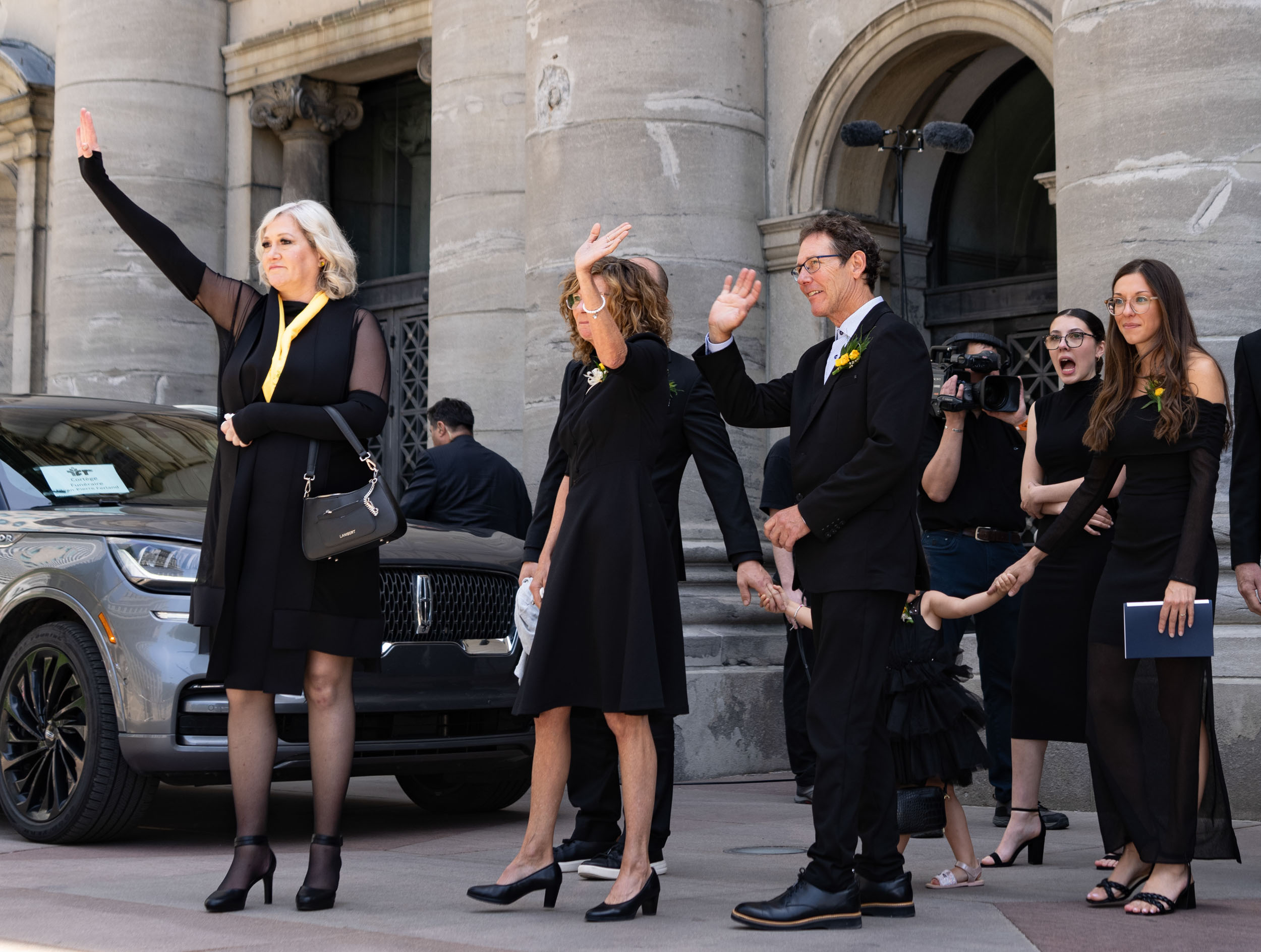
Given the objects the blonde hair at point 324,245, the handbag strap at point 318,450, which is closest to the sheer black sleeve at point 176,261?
the blonde hair at point 324,245

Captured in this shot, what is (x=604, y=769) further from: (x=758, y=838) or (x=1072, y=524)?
(x=1072, y=524)

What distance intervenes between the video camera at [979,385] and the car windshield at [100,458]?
119 inches

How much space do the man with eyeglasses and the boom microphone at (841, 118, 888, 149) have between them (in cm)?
440

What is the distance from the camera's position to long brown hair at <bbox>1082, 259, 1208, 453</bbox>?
5.40m

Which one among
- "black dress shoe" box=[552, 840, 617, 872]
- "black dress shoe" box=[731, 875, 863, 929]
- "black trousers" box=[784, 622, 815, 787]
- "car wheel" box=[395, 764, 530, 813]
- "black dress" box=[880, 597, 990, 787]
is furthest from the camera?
"black trousers" box=[784, 622, 815, 787]

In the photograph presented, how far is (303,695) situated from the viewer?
21.6 ft

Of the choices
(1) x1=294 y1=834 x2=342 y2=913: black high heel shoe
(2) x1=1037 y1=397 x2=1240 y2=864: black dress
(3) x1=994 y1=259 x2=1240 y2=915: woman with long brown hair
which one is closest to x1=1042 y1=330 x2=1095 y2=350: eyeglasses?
(3) x1=994 y1=259 x2=1240 y2=915: woman with long brown hair

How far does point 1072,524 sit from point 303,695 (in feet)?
9.31

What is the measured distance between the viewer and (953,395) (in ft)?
22.8

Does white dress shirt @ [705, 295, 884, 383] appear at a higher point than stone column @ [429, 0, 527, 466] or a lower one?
lower

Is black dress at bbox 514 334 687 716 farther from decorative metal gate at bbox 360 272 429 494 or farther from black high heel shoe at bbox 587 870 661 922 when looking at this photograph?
decorative metal gate at bbox 360 272 429 494

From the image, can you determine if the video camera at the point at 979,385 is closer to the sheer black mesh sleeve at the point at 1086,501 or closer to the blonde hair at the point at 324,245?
the sheer black mesh sleeve at the point at 1086,501

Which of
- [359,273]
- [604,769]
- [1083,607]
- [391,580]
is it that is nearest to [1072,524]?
[1083,607]

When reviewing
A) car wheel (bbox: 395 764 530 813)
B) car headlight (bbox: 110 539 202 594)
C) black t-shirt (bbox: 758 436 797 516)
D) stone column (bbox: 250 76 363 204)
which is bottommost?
car wheel (bbox: 395 764 530 813)
